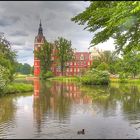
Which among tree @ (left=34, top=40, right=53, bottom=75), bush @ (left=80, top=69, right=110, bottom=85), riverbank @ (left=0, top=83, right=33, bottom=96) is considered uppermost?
tree @ (left=34, top=40, right=53, bottom=75)

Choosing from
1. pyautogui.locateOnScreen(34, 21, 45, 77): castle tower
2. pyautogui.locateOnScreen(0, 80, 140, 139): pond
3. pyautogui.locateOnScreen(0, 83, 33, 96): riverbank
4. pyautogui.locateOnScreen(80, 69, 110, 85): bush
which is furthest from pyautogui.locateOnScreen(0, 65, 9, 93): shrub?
pyautogui.locateOnScreen(34, 21, 45, 77): castle tower

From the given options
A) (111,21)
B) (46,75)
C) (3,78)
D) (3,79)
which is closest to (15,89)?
(3,78)

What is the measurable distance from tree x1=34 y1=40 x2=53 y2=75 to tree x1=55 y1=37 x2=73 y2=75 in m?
2.80

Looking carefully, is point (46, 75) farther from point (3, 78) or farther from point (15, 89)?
point (3, 78)

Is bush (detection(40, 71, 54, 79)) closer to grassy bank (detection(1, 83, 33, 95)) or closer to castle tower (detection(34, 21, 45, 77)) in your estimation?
castle tower (detection(34, 21, 45, 77))

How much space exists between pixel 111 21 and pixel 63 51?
105182mm

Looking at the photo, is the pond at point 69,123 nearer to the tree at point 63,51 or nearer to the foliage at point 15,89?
the foliage at point 15,89

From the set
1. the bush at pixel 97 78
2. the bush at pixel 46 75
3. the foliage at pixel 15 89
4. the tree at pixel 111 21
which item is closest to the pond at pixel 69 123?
the tree at pixel 111 21

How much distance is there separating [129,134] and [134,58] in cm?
1588

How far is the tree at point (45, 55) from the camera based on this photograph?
4686 inches

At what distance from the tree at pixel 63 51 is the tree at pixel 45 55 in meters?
2.80

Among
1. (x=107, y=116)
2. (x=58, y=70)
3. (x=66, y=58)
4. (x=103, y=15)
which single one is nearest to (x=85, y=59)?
(x=58, y=70)

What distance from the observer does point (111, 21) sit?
11398mm

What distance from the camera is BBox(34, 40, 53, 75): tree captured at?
390ft
